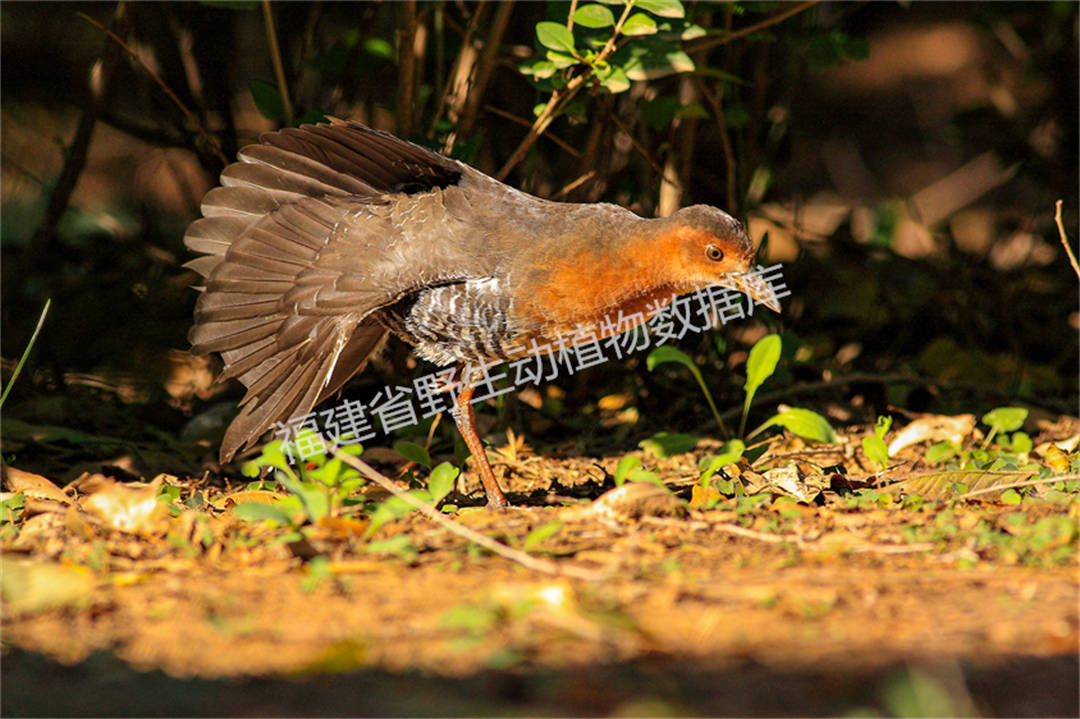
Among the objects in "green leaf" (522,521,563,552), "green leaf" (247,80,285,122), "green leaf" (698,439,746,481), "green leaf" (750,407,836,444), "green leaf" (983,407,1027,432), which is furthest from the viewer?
"green leaf" (247,80,285,122)

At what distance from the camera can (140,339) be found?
16.0ft

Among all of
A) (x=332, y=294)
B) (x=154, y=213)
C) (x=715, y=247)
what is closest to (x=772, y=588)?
(x=715, y=247)

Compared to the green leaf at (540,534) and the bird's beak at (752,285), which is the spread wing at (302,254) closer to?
the bird's beak at (752,285)

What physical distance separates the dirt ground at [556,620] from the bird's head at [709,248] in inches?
39.6

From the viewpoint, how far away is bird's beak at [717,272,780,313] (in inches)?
147

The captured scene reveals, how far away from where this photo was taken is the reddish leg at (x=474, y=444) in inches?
151

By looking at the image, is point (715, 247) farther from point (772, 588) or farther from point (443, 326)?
point (772, 588)

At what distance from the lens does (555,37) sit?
3717 mm

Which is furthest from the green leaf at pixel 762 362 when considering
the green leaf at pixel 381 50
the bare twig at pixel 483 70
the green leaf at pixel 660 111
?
the green leaf at pixel 381 50

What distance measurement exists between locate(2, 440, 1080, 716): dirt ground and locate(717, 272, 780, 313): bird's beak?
0.97m

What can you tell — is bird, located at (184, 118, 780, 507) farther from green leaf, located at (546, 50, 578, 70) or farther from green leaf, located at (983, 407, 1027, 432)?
green leaf, located at (983, 407, 1027, 432)

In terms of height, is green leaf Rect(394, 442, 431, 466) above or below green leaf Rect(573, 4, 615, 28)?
below

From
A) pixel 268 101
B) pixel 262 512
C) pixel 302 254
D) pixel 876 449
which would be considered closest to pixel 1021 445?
pixel 876 449

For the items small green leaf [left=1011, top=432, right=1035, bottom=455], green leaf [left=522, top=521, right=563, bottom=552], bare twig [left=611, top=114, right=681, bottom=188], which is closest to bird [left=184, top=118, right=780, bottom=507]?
bare twig [left=611, top=114, right=681, bottom=188]
